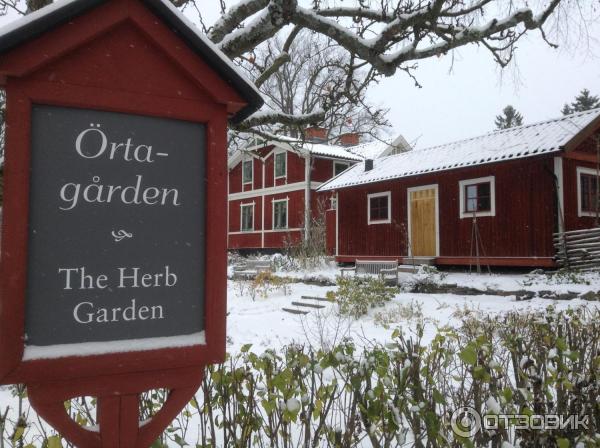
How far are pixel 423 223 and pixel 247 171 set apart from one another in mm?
13933

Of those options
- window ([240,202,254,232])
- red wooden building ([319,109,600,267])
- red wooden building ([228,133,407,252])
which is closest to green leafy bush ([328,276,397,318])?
red wooden building ([319,109,600,267])

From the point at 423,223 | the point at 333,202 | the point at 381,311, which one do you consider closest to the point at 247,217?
the point at 333,202

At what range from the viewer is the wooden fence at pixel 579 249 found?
34.1ft

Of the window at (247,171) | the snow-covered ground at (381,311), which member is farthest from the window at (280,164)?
the snow-covered ground at (381,311)

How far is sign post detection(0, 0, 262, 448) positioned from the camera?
135cm

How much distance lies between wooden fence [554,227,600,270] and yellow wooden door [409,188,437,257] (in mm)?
3765

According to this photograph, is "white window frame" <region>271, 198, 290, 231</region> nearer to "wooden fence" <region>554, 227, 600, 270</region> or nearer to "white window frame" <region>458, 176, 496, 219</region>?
"white window frame" <region>458, 176, 496, 219</region>

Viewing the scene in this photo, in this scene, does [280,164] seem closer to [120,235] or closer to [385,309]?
[385,309]

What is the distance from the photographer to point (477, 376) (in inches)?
76.9

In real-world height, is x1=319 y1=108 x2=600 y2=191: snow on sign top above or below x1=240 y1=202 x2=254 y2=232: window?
above

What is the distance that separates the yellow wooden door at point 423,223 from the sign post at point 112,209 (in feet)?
43.9

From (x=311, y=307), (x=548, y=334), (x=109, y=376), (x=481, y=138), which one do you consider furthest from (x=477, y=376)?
(x=481, y=138)

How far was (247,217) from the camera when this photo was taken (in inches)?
1011

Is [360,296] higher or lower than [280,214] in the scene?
lower
